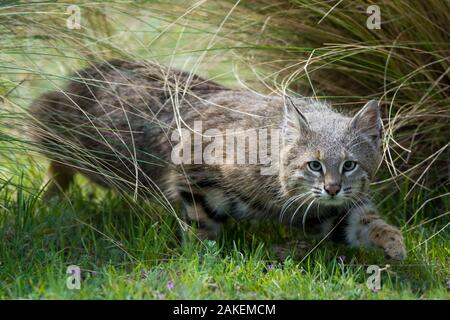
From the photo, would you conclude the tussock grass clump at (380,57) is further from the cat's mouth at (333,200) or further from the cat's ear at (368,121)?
the cat's mouth at (333,200)

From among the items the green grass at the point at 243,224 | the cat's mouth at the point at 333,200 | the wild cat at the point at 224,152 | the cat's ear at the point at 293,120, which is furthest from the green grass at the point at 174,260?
the cat's ear at the point at 293,120

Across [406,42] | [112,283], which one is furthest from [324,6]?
[112,283]

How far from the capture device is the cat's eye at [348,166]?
4668 millimetres

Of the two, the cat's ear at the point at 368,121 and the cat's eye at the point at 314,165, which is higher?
the cat's ear at the point at 368,121

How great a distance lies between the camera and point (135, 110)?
5578mm

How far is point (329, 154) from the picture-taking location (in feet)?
15.2

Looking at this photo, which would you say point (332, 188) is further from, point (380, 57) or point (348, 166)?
point (380, 57)

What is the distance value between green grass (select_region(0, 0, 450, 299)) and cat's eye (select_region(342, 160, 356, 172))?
241mm

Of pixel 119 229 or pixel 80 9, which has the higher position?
pixel 80 9

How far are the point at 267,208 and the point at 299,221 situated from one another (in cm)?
24

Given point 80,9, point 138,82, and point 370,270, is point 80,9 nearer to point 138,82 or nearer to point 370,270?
point 138,82

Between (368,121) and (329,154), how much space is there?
35 cm

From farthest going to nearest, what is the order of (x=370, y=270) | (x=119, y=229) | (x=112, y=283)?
(x=119, y=229), (x=370, y=270), (x=112, y=283)

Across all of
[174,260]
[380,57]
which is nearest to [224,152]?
[174,260]
